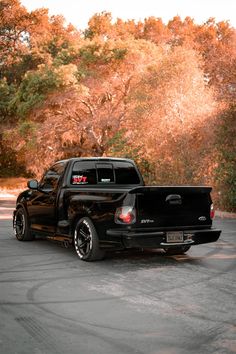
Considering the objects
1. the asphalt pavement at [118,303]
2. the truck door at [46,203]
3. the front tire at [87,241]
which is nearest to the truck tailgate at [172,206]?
the asphalt pavement at [118,303]

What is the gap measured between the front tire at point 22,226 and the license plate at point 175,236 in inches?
158

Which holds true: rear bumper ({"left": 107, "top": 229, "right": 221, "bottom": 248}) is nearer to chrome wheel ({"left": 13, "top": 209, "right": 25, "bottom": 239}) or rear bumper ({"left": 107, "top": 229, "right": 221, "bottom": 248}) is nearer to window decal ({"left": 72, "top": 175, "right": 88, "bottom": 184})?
window decal ({"left": 72, "top": 175, "right": 88, "bottom": 184})

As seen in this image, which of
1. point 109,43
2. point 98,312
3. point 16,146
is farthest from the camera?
point 16,146

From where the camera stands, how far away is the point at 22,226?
12.3 m

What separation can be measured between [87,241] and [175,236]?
5.00 feet

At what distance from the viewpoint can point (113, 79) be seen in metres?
34.8

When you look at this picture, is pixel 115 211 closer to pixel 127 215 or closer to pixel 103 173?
pixel 127 215

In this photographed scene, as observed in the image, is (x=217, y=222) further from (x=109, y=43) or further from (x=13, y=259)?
(x=109, y=43)

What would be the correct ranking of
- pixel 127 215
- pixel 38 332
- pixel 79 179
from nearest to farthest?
pixel 38 332 → pixel 127 215 → pixel 79 179

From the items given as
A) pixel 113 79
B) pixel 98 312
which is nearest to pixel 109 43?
pixel 113 79

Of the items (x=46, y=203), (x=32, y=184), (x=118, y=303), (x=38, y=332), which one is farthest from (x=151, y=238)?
(x=38, y=332)

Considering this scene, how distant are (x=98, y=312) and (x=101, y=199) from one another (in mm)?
3384

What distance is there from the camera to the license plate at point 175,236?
29.7 feet

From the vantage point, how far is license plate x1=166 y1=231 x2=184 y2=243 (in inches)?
357
